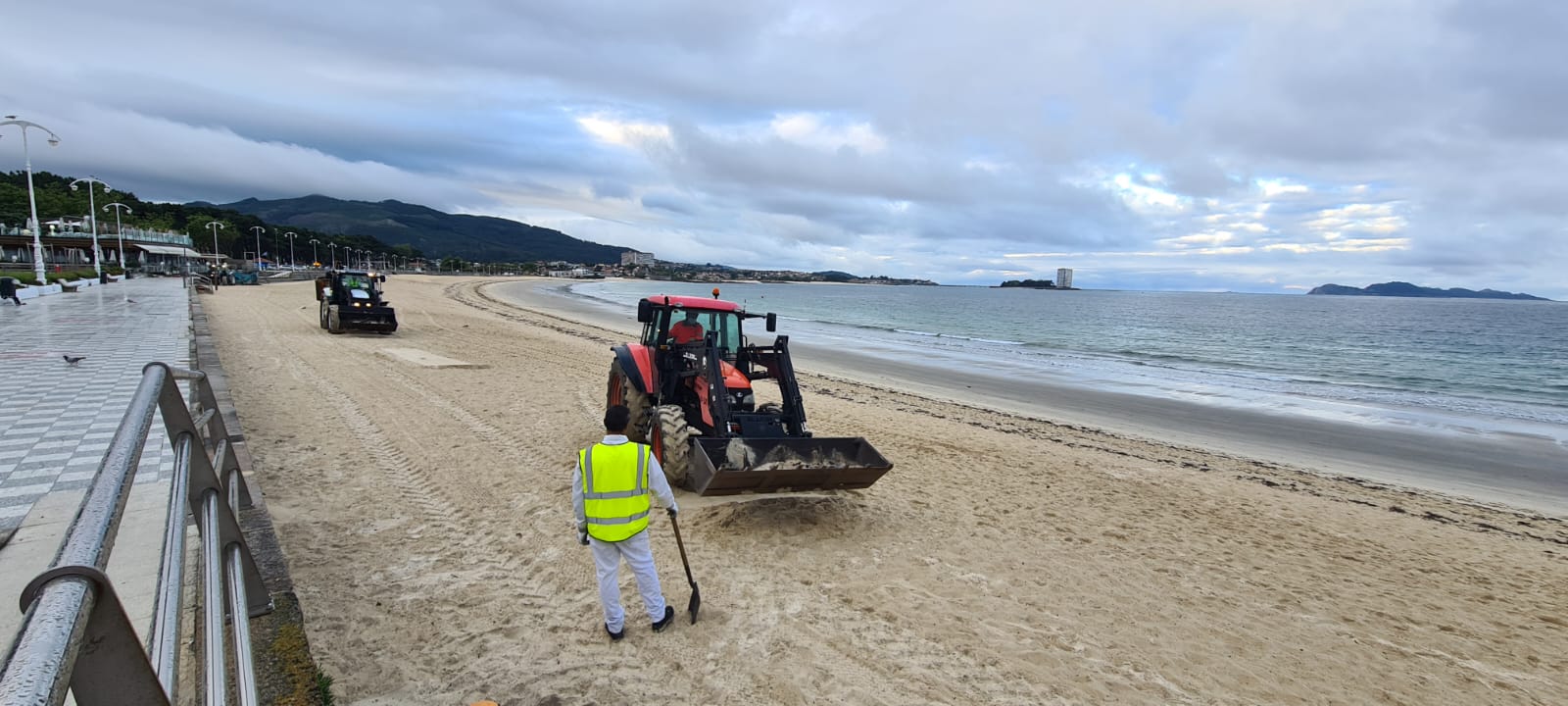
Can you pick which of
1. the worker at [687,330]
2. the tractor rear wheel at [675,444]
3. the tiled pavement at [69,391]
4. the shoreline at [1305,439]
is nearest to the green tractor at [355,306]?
the tiled pavement at [69,391]

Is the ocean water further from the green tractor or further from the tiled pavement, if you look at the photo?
the tiled pavement

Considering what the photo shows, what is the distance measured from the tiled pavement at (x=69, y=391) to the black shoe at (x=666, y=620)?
10.7ft

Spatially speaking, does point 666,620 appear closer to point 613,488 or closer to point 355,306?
point 613,488

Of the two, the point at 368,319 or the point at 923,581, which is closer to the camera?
the point at 923,581

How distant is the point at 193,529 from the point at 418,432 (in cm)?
444

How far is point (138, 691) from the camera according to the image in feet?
4.19

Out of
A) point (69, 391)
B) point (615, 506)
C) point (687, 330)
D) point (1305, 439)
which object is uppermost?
point (687, 330)

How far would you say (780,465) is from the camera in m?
6.14

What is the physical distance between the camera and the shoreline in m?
10.6

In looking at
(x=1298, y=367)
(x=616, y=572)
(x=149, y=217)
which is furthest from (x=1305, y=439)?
(x=149, y=217)

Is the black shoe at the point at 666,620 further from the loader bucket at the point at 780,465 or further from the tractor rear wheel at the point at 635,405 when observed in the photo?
the tractor rear wheel at the point at 635,405

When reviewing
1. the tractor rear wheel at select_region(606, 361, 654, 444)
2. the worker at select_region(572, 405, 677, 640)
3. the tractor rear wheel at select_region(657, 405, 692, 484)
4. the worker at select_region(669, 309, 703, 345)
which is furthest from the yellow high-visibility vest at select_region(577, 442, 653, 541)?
the worker at select_region(669, 309, 703, 345)

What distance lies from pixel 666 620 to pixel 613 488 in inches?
39.2

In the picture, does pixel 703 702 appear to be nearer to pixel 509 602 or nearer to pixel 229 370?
pixel 509 602
